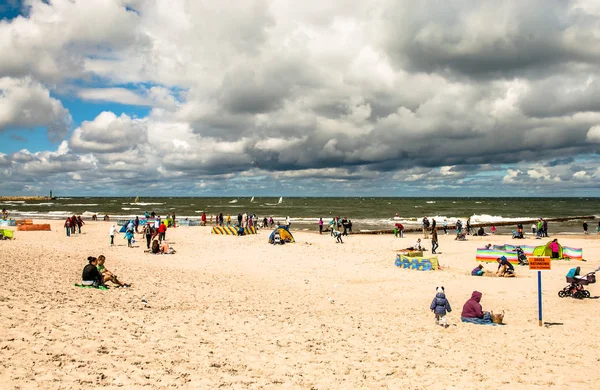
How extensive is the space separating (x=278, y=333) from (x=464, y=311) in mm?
5737

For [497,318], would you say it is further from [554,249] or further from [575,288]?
[554,249]

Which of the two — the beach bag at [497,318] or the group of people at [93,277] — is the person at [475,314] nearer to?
the beach bag at [497,318]

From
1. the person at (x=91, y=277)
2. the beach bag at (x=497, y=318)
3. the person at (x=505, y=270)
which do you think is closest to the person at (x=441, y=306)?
the beach bag at (x=497, y=318)

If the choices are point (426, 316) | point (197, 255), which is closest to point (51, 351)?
point (426, 316)

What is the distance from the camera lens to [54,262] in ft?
60.5

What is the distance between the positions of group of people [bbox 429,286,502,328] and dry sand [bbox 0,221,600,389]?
0.93 feet

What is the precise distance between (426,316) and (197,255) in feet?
53.2

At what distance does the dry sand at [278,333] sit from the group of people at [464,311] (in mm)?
284

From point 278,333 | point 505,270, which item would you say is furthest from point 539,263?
point 505,270

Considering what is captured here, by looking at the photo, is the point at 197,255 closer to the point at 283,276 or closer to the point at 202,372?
the point at 283,276

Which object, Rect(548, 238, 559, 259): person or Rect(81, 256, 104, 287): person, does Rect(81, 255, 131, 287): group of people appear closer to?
Rect(81, 256, 104, 287): person

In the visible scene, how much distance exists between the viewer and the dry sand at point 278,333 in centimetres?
751

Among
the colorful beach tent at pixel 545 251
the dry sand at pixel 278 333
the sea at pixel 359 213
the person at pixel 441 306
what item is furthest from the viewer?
the sea at pixel 359 213

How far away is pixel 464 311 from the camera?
12.4 metres
